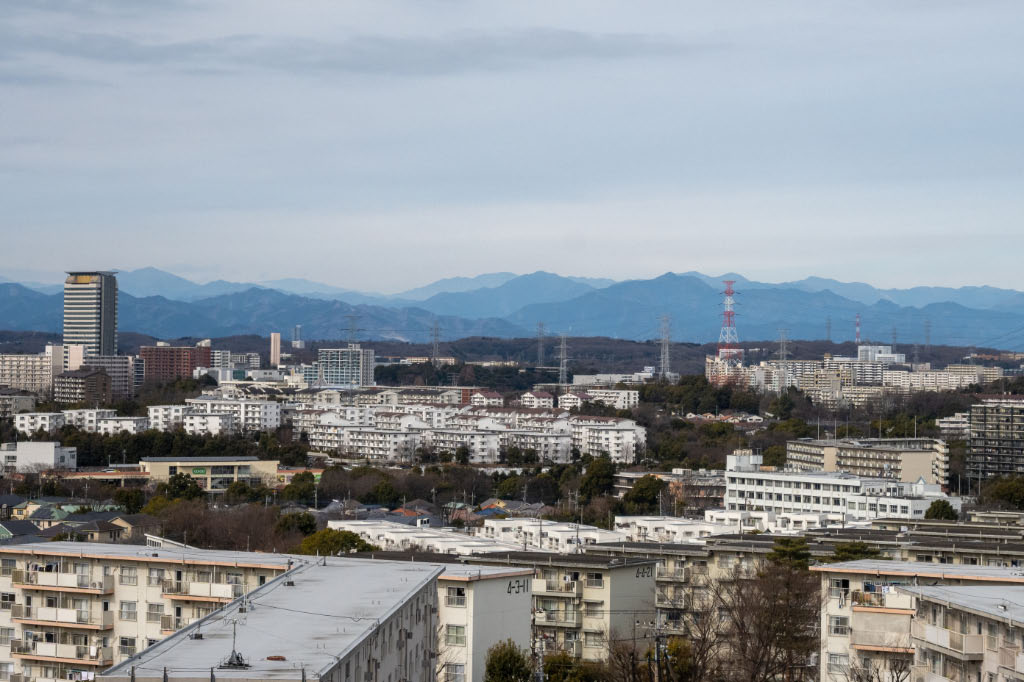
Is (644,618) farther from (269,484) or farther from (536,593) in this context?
(269,484)

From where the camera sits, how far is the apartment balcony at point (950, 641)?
268 inches

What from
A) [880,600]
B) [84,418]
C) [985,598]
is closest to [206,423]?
[84,418]

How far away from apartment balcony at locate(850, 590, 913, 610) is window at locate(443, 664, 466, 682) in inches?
104

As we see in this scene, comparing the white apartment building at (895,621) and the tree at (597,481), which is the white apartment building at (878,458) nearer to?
the tree at (597,481)

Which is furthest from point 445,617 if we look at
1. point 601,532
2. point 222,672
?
point 601,532

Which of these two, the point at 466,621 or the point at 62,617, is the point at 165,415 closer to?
the point at 62,617

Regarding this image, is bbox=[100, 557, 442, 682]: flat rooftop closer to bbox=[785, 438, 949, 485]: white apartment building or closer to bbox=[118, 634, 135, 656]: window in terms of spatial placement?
bbox=[118, 634, 135, 656]: window

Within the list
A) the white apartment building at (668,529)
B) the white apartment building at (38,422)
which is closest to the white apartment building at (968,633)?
the white apartment building at (668,529)

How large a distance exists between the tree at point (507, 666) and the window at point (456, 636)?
32cm

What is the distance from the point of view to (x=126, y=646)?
9.49 metres

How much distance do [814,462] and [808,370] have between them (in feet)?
143

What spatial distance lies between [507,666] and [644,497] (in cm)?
1524

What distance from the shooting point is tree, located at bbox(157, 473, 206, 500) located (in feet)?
80.7

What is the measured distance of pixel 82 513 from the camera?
2136 centimetres
